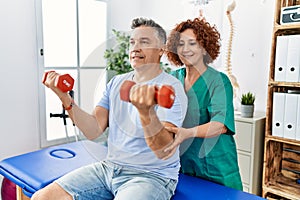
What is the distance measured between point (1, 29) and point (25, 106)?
1.97 feet

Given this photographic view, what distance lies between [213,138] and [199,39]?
1.28 feet

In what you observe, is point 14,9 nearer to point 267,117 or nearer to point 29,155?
point 29,155

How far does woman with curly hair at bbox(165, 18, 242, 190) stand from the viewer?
95cm

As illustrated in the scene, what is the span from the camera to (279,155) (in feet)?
6.55

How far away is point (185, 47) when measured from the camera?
955 millimetres

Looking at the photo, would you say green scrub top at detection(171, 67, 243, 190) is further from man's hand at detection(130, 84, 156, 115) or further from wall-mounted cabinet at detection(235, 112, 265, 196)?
wall-mounted cabinet at detection(235, 112, 265, 196)

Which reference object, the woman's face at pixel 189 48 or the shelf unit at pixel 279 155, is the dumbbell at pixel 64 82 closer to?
the woman's face at pixel 189 48

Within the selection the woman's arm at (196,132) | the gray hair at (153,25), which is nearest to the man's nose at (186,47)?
the gray hair at (153,25)

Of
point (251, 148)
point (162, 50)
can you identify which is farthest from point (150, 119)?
point (251, 148)

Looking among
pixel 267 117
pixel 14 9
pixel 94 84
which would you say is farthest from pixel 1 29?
pixel 267 117

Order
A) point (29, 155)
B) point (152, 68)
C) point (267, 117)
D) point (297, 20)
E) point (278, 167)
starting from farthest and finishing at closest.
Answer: point (278, 167)
point (267, 117)
point (297, 20)
point (29, 155)
point (152, 68)

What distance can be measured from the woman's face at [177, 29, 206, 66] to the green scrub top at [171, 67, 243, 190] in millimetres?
59

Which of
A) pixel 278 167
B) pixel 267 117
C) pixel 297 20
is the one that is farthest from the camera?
pixel 278 167

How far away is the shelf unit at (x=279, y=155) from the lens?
1.75m
